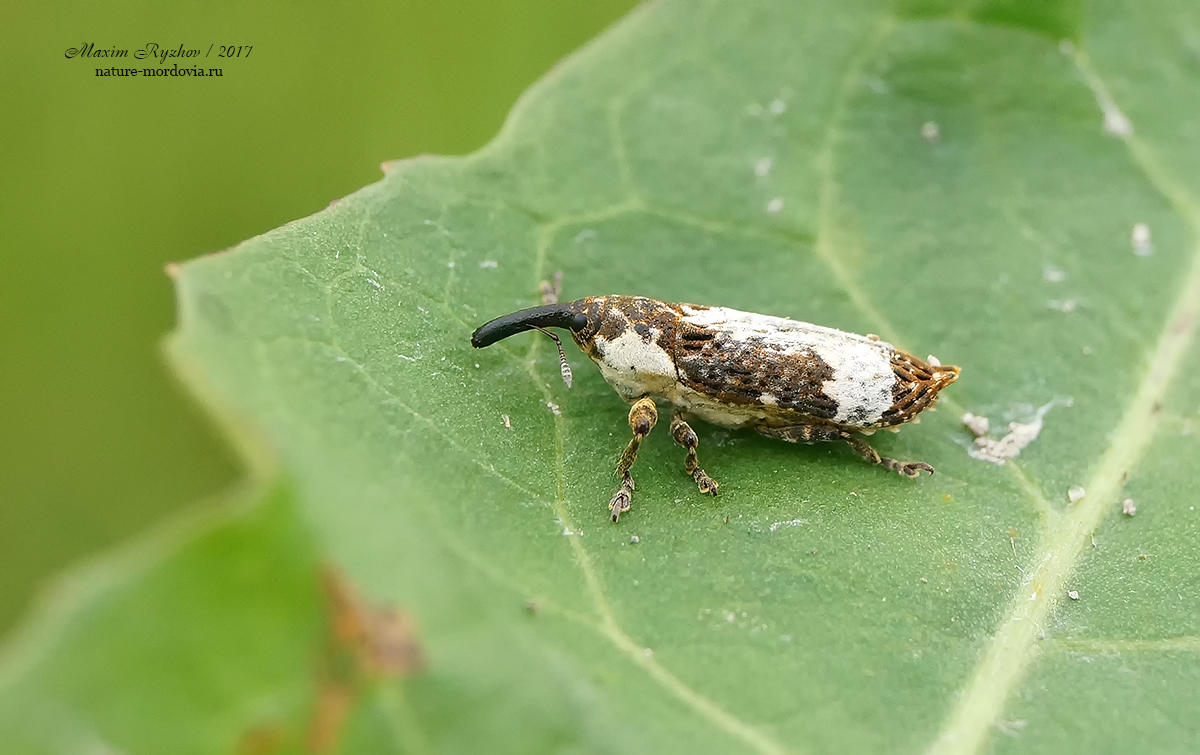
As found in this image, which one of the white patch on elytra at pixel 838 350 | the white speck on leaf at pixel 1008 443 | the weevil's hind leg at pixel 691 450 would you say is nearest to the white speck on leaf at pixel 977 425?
the white speck on leaf at pixel 1008 443

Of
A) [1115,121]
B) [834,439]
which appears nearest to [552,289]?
[834,439]

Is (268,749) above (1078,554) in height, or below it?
above

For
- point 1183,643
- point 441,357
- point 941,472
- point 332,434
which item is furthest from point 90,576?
point 1183,643

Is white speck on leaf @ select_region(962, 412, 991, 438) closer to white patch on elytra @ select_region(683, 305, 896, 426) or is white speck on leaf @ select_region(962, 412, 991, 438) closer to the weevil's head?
white patch on elytra @ select_region(683, 305, 896, 426)

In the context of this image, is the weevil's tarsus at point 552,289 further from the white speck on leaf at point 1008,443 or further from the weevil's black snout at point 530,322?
the white speck on leaf at point 1008,443

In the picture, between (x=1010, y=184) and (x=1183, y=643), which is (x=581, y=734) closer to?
(x=1183, y=643)

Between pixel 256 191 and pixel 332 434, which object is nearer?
pixel 332 434
